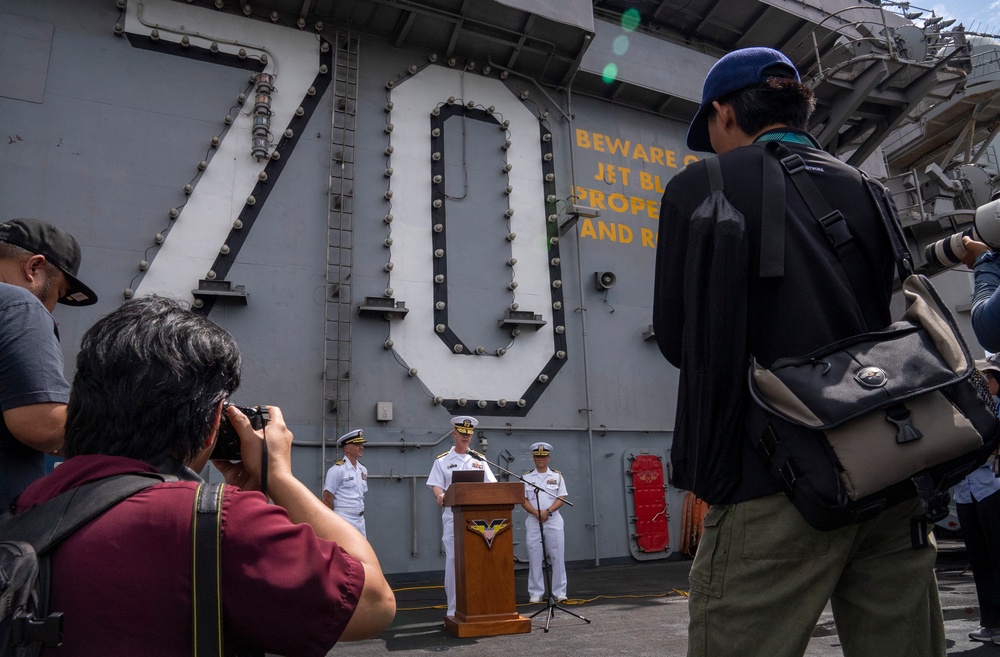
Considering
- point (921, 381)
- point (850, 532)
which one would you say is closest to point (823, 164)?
point (921, 381)

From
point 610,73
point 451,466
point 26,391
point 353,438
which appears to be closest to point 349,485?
point 353,438

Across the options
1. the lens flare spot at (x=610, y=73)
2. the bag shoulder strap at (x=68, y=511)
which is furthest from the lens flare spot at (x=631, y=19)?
the bag shoulder strap at (x=68, y=511)

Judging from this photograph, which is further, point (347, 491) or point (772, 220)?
point (347, 491)

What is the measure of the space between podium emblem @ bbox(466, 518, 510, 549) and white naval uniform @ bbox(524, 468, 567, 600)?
1032 mm

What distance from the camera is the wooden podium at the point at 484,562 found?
536 centimetres

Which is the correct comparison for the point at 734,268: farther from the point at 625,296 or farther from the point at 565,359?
the point at 625,296

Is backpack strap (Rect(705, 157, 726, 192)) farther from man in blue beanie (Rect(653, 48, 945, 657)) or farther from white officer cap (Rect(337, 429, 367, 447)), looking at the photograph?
white officer cap (Rect(337, 429, 367, 447))

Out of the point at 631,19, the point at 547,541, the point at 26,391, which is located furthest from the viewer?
the point at 631,19

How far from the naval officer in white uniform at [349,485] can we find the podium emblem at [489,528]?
93.3 inches

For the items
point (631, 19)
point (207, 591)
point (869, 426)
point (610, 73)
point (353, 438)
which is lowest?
point (207, 591)

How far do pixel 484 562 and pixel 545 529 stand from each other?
2150mm

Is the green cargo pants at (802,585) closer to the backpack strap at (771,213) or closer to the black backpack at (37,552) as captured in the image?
the backpack strap at (771,213)

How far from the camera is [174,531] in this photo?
104 cm

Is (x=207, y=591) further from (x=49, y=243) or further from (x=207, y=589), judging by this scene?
(x=49, y=243)
